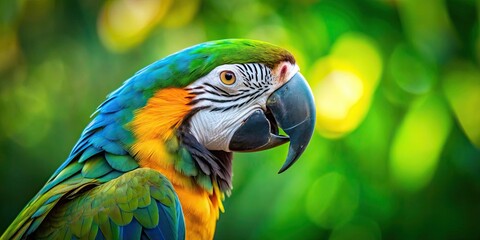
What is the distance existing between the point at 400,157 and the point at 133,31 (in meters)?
1.55

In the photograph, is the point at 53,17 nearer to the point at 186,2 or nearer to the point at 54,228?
the point at 186,2

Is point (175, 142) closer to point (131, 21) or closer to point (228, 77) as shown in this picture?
point (228, 77)

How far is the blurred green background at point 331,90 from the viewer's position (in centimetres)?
372

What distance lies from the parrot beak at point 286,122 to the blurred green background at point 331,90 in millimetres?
1581

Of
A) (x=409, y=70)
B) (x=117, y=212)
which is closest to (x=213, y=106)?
(x=117, y=212)

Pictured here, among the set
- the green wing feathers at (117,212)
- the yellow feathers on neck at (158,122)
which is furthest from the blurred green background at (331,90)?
the green wing feathers at (117,212)

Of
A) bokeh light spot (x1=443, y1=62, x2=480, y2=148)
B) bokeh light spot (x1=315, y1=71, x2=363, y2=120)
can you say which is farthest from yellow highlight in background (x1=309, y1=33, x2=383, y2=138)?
bokeh light spot (x1=443, y1=62, x2=480, y2=148)

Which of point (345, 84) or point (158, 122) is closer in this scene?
point (158, 122)

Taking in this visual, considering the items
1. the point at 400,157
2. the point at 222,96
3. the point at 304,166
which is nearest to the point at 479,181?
the point at 400,157

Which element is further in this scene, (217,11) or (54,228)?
(217,11)

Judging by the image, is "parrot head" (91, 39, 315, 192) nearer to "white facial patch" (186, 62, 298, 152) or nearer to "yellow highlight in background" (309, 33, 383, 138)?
"white facial patch" (186, 62, 298, 152)

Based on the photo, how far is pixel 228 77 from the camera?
192cm

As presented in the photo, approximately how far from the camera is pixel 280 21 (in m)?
3.87

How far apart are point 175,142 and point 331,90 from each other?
5.75ft
